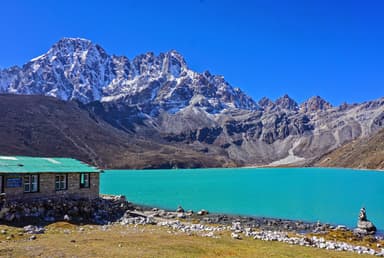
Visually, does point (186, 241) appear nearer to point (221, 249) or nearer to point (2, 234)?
point (221, 249)

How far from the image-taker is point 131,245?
21969 millimetres

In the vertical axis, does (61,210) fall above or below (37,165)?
below

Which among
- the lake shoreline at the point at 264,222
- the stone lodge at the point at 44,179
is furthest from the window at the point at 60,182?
the lake shoreline at the point at 264,222

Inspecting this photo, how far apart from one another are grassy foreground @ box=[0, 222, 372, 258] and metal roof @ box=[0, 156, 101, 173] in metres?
5.72

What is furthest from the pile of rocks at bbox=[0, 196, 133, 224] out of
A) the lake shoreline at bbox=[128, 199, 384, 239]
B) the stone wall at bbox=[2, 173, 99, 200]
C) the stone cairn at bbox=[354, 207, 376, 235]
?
the stone cairn at bbox=[354, 207, 376, 235]

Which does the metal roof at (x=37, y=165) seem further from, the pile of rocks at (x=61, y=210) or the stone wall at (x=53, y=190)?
the pile of rocks at (x=61, y=210)

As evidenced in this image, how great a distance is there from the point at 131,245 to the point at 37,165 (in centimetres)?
1550

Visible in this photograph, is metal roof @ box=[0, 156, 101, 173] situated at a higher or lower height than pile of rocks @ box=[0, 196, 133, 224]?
higher

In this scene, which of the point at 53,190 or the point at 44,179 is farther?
the point at 53,190

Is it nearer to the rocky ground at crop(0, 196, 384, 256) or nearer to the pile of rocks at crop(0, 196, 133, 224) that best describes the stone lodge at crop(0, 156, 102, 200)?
the pile of rocks at crop(0, 196, 133, 224)

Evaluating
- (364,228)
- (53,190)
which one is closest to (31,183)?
(53,190)

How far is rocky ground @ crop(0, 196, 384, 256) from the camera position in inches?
1046

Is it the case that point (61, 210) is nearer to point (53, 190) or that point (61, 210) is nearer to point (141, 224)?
point (53, 190)

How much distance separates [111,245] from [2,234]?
722cm
